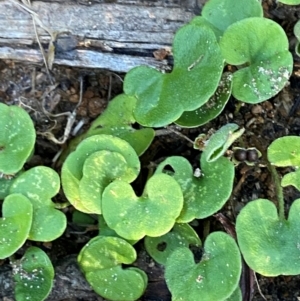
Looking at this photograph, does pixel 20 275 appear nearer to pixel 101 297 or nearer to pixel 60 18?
pixel 101 297

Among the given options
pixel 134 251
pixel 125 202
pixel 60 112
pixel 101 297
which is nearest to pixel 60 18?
pixel 60 112

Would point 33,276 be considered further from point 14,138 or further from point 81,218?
point 14,138

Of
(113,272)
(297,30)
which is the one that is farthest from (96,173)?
(297,30)

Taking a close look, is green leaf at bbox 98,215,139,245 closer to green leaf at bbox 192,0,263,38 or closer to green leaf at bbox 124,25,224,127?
green leaf at bbox 124,25,224,127

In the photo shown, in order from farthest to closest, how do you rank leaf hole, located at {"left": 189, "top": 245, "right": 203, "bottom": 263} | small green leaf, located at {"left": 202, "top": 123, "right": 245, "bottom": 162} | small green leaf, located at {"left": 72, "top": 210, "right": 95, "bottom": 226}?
small green leaf, located at {"left": 72, "top": 210, "right": 95, "bottom": 226} → leaf hole, located at {"left": 189, "top": 245, "right": 203, "bottom": 263} → small green leaf, located at {"left": 202, "top": 123, "right": 245, "bottom": 162}

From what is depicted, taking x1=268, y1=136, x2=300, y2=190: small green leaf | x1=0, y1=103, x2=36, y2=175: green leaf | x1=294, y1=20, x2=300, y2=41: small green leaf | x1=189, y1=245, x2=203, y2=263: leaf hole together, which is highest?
x1=294, y1=20, x2=300, y2=41: small green leaf

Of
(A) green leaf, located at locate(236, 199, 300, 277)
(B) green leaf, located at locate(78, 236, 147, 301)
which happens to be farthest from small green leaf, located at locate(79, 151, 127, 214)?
(A) green leaf, located at locate(236, 199, 300, 277)
